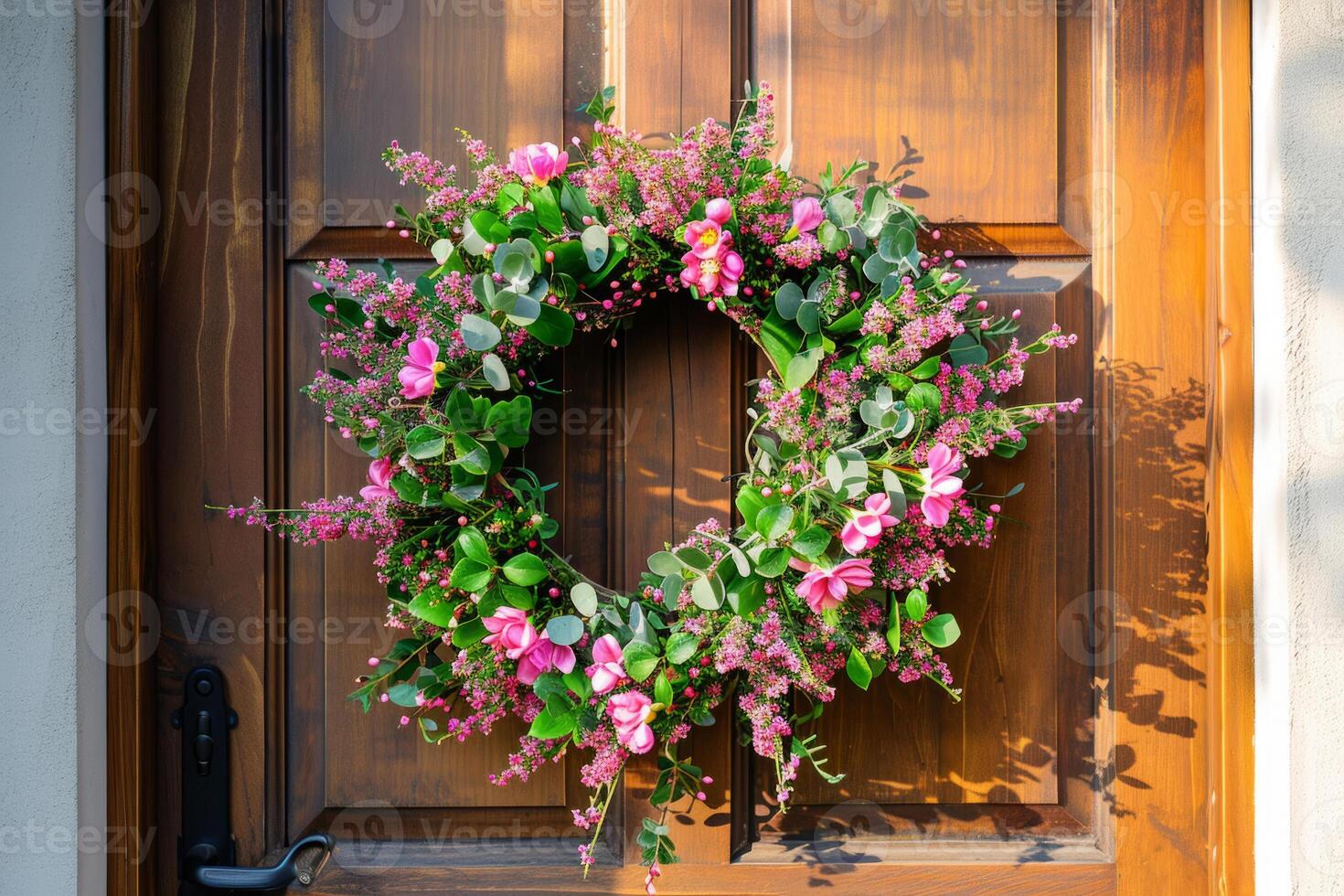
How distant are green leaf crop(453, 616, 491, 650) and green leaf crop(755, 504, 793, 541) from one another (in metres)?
0.38

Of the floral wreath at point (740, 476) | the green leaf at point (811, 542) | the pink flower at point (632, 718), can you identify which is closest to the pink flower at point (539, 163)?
the floral wreath at point (740, 476)

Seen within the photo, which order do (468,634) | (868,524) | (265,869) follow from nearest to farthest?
(868,524) → (468,634) → (265,869)

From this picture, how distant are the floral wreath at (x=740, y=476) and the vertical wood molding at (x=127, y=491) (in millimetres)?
238

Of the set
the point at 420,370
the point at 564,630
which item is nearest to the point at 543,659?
the point at 564,630

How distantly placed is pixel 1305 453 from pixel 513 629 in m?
1.05

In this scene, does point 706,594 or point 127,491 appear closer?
point 706,594

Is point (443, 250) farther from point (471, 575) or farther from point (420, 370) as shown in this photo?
point (471, 575)

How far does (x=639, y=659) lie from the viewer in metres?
1.00

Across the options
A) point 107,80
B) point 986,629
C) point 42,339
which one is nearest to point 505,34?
point 107,80

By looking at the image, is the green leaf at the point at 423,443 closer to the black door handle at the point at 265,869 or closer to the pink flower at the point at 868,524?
the pink flower at the point at 868,524

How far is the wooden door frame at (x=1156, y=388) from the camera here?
1.13m

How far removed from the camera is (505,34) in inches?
48.3

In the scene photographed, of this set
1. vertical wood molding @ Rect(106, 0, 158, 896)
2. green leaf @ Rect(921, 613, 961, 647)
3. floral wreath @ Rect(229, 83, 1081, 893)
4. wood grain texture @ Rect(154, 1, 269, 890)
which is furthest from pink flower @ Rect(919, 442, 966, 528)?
vertical wood molding @ Rect(106, 0, 158, 896)

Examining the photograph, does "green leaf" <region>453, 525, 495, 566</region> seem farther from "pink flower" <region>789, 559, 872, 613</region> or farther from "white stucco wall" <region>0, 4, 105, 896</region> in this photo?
"white stucco wall" <region>0, 4, 105, 896</region>
